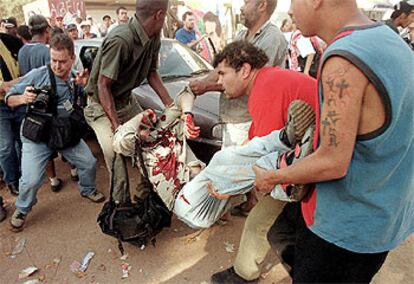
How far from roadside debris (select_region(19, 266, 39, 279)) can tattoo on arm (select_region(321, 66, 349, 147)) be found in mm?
2628

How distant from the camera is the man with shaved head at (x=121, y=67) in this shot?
2.72 m

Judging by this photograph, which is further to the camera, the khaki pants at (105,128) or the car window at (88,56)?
the car window at (88,56)

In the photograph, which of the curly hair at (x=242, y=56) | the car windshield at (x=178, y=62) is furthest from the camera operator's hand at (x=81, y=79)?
the curly hair at (x=242, y=56)

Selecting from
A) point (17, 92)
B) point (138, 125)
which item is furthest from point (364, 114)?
point (17, 92)

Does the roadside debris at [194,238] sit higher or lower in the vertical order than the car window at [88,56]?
lower

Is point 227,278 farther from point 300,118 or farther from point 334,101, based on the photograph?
point 334,101

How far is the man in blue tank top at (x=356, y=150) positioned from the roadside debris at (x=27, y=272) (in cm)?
226

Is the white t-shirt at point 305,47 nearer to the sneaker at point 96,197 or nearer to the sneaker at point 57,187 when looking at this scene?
the sneaker at point 96,197

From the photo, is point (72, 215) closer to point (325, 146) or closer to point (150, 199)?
point (150, 199)

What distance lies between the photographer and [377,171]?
4.01 feet

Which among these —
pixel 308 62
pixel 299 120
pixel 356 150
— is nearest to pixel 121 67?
pixel 299 120

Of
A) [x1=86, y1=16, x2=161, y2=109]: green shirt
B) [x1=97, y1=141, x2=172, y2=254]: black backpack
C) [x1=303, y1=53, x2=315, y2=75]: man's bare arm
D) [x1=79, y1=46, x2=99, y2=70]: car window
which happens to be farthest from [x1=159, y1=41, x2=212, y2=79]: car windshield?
[x1=97, y1=141, x2=172, y2=254]: black backpack

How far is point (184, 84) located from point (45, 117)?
176 centimetres

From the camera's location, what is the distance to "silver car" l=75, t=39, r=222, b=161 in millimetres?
3510
